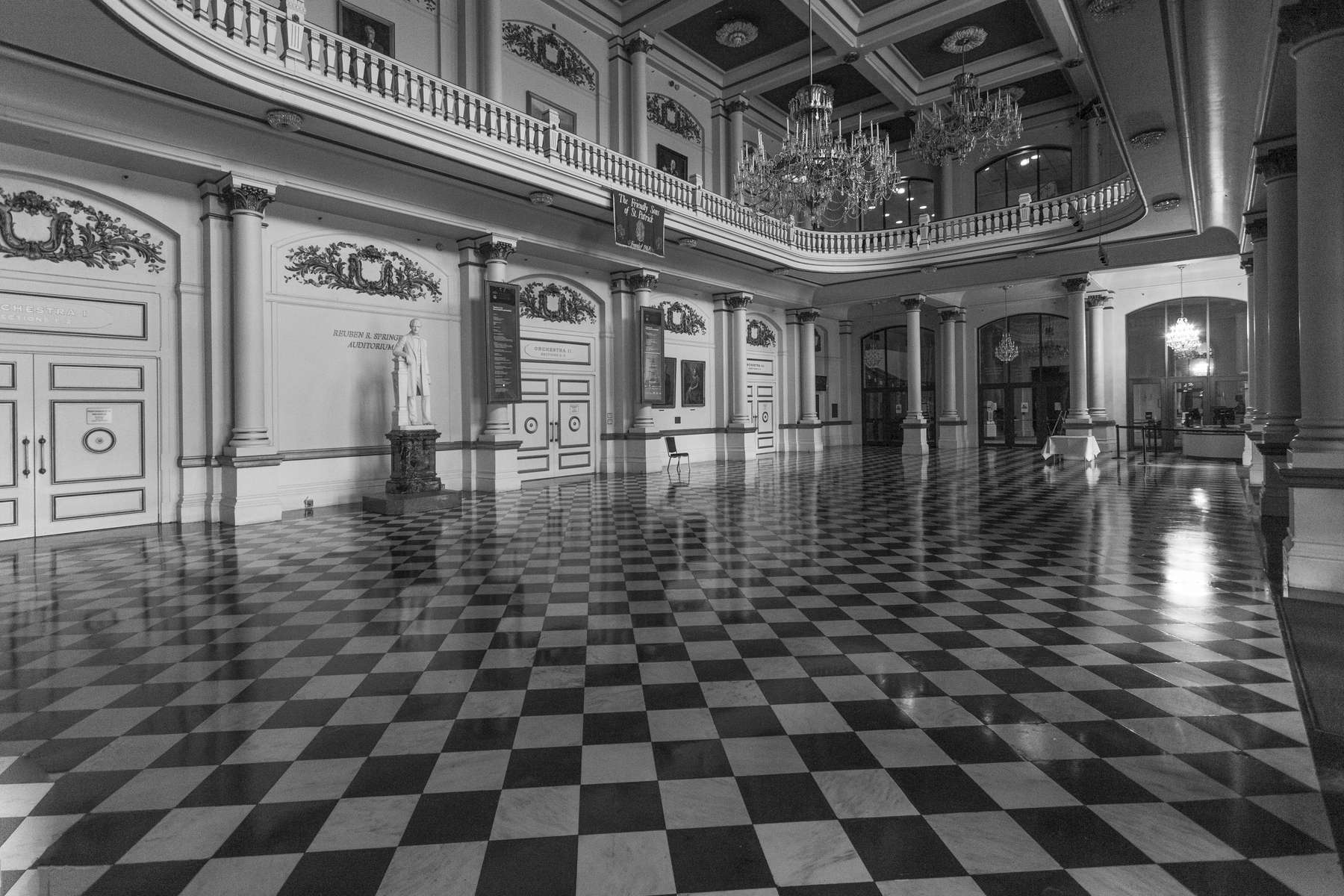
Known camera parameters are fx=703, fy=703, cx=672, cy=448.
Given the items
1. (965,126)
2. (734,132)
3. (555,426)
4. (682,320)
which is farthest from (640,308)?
(965,126)

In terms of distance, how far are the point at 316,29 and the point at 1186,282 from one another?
746 inches

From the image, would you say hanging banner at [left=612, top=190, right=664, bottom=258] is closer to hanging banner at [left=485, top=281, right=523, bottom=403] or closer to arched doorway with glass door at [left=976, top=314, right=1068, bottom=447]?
hanging banner at [left=485, top=281, right=523, bottom=403]

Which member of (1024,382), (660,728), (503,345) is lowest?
(660,728)

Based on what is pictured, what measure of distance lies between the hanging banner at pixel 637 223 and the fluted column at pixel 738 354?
16.1 feet

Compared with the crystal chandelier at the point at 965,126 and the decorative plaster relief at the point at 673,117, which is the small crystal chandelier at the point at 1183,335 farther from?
the decorative plaster relief at the point at 673,117

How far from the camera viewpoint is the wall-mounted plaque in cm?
1379

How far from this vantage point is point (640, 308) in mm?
13766

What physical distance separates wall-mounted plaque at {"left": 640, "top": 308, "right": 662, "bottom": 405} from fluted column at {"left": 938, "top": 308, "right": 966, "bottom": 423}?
1019 cm

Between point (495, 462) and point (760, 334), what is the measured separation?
33.1 ft

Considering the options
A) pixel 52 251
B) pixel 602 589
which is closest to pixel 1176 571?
pixel 602 589

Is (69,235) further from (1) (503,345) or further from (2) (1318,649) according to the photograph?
(2) (1318,649)

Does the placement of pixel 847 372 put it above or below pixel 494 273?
below

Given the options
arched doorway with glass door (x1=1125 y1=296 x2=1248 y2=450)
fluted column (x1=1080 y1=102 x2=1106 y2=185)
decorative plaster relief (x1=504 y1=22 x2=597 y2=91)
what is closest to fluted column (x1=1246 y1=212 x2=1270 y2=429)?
arched doorway with glass door (x1=1125 y1=296 x2=1248 y2=450)

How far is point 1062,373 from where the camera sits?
19.7 m
